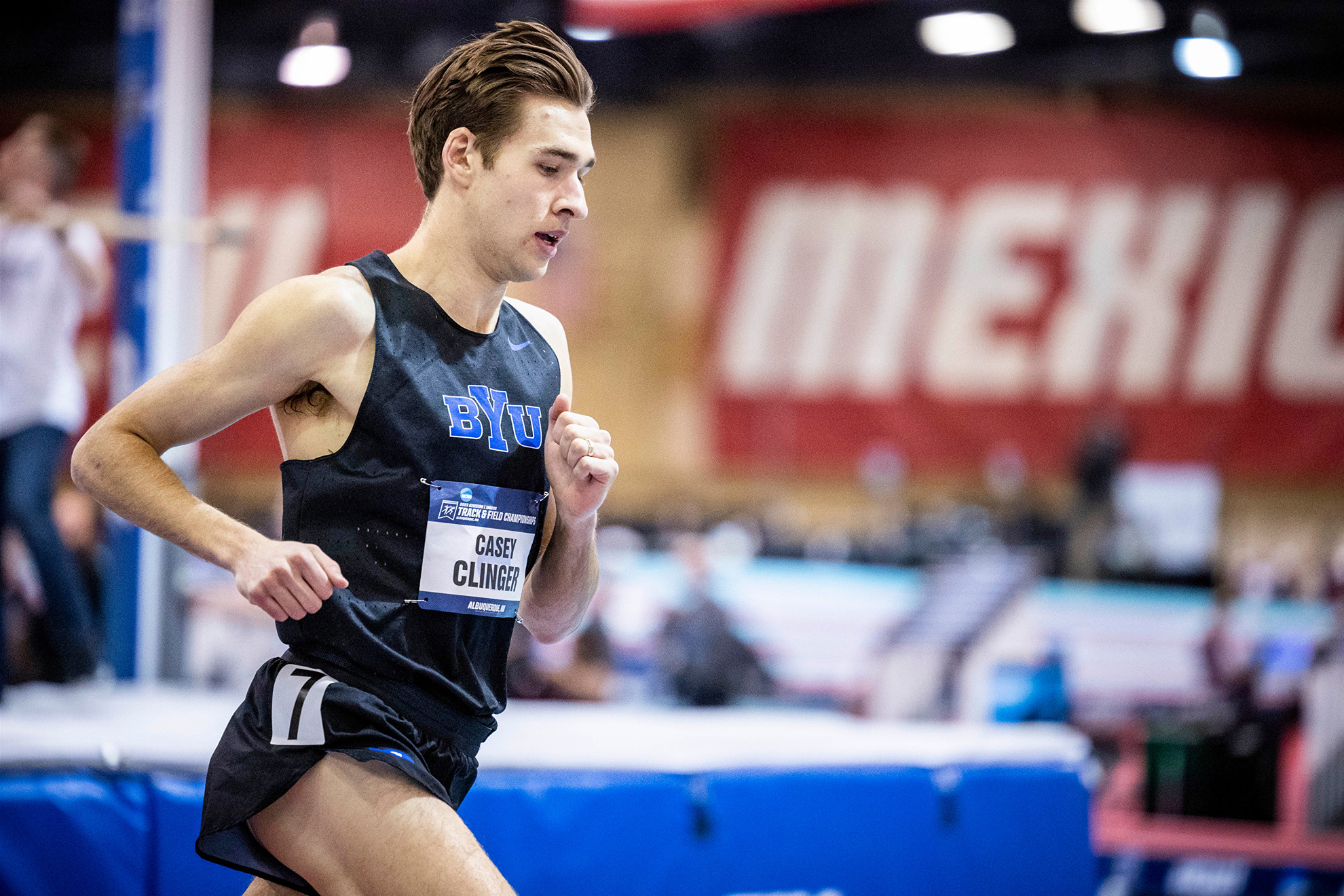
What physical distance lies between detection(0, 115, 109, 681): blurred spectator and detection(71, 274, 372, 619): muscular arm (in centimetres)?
212

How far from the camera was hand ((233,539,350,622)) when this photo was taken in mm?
1322

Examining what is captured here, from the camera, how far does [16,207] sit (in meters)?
3.32

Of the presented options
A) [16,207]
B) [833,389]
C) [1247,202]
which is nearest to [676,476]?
[833,389]

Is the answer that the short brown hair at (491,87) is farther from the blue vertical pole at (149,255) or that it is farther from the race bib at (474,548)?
the blue vertical pole at (149,255)

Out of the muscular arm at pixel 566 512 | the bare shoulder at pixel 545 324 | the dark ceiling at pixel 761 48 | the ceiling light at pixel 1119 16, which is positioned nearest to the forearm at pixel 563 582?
the muscular arm at pixel 566 512

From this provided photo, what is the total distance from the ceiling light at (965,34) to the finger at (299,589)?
32.3 feet

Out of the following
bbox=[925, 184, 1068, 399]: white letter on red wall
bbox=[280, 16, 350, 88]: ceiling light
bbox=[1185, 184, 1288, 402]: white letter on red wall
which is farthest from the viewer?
bbox=[925, 184, 1068, 399]: white letter on red wall

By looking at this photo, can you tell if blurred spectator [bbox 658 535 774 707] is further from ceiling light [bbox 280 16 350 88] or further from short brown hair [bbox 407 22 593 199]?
short brown hair [bbox 407 22 593 199]

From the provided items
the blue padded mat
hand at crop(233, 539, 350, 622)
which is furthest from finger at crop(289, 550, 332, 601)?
the blue padded mat

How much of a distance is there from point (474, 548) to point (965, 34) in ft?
32.6

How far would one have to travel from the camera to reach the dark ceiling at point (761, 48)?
388 inches

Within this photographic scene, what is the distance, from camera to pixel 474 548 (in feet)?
5.11

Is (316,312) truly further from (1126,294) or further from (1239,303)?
(1239,303)

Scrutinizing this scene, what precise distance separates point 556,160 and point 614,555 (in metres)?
7.34
